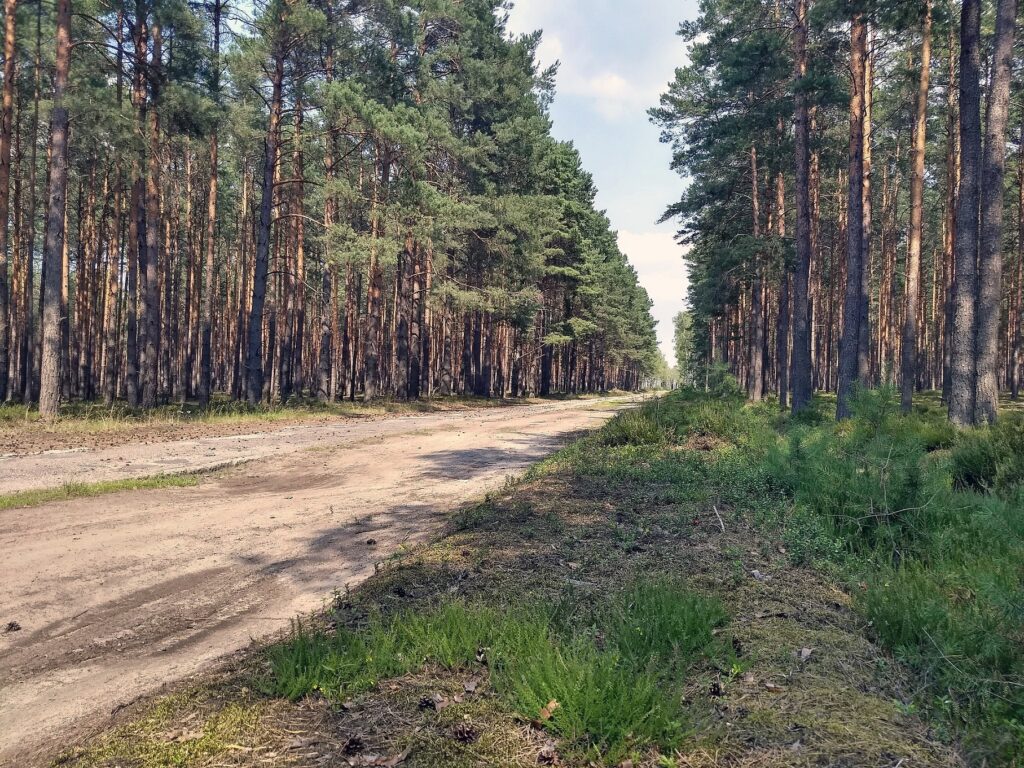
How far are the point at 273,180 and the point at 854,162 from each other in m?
21.2

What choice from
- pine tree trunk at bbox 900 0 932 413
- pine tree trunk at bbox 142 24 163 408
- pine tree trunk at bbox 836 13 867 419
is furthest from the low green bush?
pine tree trunk at bbox 142 24 163 408

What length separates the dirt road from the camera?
357 centimetres

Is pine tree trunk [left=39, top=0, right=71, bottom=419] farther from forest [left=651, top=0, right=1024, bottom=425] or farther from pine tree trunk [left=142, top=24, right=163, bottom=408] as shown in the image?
forest [left=651, top=0, right=1024, bottom=425]

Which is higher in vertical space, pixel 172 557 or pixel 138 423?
pixel 138 423

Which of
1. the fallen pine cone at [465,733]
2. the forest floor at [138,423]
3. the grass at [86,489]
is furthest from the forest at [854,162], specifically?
the forest floor at [138,423]

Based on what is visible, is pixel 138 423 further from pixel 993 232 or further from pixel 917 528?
pixel 993 232

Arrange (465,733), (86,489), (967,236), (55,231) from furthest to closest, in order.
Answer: (55,231) < (967,236) < (86,489) < (465,733)

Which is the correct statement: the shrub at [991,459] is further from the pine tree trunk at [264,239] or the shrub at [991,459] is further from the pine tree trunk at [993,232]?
the pine tree trunk at [264,239]

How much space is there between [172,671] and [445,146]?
27656 mm

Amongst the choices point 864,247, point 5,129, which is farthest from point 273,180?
point 864,247

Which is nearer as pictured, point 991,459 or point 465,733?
point 465,733

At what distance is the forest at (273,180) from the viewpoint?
1875cm

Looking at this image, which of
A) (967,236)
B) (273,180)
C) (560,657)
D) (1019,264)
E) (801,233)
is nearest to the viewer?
(560,657)

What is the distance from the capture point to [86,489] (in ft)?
28.2
